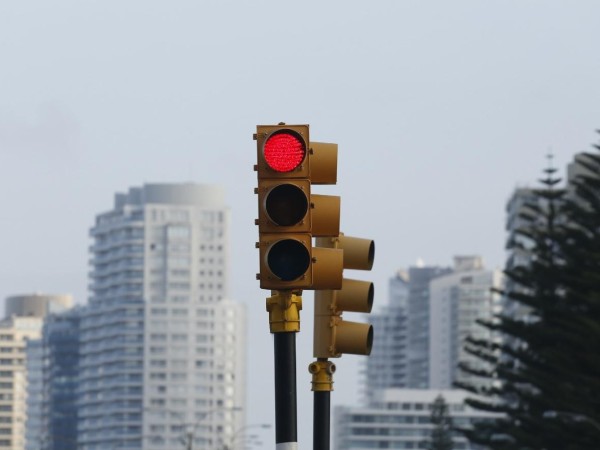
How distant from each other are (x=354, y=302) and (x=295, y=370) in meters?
1.70

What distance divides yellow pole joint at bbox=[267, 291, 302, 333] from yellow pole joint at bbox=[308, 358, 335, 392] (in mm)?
1688

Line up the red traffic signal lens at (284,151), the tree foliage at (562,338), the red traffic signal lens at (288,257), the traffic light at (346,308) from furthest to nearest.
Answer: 1. the tree foliage at (562,338)
2. the traffic light at (346,308)
3. the red traffic signal lens at (284,151)
4. the red traffic signal lens at (288,257)

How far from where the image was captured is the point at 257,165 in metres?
13.5

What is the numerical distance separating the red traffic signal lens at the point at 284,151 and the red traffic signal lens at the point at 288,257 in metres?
0.47

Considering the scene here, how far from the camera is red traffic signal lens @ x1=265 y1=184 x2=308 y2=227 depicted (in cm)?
1335

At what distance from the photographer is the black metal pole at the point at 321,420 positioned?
1551cm

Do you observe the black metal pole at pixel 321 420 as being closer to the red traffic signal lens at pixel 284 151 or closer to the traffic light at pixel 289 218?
the traffic light at pixel 289 218

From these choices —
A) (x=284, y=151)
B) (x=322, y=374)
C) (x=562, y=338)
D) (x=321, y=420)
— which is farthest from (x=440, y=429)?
(x=284, y=151)

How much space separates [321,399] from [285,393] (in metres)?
1.89

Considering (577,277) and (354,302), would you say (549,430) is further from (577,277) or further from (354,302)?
(354,302)

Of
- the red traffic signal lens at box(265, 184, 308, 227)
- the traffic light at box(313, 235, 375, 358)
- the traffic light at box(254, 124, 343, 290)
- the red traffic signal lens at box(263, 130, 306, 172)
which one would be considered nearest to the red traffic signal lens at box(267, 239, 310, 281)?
the traffic light at box(254, 124, 343, 290)

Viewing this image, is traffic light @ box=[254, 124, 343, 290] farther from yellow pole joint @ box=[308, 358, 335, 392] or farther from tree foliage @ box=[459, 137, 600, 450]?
tree foliage @ box=[459, 137, 600, 450]

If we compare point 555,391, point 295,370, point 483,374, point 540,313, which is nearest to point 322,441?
point 295,370

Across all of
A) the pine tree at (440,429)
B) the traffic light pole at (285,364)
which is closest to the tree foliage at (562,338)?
the traffic light pole at (285,364)
